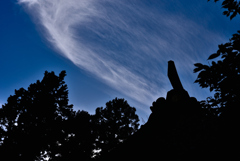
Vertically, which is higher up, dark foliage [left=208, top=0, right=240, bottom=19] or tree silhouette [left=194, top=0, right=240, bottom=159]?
dark foliage [left=208, top=0, right=240, bottom=19]

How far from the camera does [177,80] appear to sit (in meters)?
3.19

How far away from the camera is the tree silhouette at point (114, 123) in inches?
1056

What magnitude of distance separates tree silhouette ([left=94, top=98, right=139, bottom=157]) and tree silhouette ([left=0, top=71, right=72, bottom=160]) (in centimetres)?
791

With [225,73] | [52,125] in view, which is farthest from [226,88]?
[52,125]

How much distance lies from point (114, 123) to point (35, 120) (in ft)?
46.0

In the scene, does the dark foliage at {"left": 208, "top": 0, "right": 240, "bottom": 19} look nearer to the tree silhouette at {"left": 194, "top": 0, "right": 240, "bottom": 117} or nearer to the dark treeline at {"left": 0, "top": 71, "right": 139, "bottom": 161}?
the tree silhouette at {"left": 194, "top": 0, "right": 240, "bottom": 117}

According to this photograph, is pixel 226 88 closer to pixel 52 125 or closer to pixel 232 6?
pixel 232 6

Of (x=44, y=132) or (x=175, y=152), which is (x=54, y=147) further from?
(x=175, y=152)

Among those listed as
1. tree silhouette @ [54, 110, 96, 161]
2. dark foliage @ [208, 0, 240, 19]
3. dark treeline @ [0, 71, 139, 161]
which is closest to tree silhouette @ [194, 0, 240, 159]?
dark foliage @ [208, 0, 240, 19]

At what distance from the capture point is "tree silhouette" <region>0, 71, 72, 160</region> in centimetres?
1739

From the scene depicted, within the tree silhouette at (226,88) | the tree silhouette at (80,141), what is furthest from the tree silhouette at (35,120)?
the tree silhouette at (226,88)

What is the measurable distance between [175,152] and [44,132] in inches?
→ 804

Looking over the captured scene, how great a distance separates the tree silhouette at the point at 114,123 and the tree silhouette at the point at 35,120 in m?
7.91

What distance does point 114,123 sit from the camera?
92.9 feet
